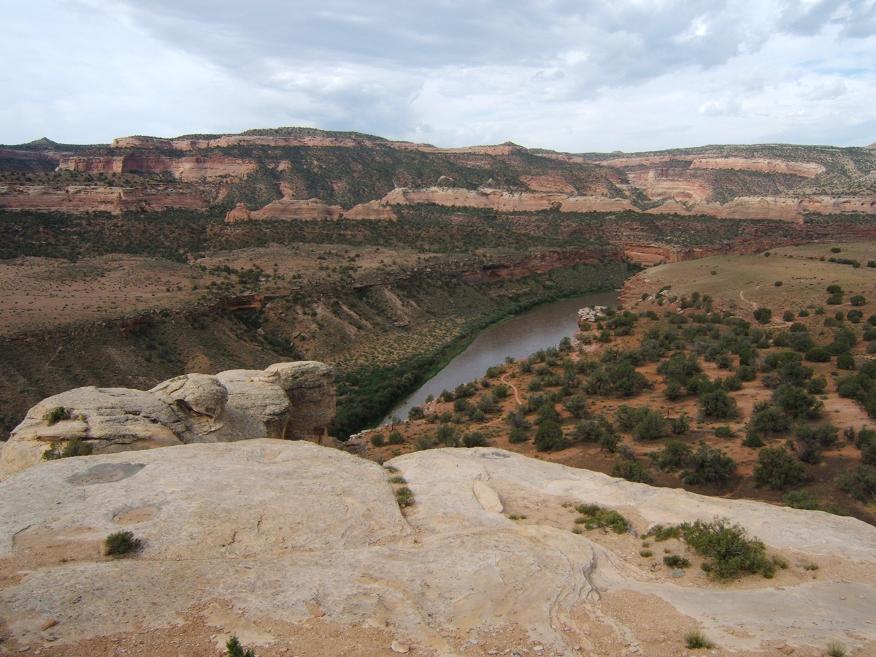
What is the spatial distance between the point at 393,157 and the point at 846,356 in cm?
A: 10532

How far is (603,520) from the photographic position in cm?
1014

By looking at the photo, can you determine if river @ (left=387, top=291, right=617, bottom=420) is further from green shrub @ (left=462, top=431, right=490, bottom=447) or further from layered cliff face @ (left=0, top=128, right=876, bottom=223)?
layered cliff face @ (left=0, top=128, right=876, bottom=223)

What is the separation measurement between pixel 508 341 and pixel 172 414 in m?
35.0

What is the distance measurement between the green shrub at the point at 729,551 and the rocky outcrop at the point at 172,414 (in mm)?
10658

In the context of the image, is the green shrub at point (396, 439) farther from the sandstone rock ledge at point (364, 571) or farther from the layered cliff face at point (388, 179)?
the layered cliff face at point (388, 179)

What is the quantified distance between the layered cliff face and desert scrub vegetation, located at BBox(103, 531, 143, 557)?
62038 millimetres

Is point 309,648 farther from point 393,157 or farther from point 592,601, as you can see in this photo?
point 393,157

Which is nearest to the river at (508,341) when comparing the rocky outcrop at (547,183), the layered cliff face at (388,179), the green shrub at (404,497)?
the green shrub at (404,497)

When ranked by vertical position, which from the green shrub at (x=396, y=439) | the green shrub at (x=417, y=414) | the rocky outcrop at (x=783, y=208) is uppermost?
the rocky outcrop at (x=783, y=208)

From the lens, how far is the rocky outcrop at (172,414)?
12164mm

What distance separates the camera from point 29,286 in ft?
114

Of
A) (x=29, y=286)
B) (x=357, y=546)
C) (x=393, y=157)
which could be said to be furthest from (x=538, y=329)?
(x=393, y=157)

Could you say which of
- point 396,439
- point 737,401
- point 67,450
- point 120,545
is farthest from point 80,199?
point 120,545

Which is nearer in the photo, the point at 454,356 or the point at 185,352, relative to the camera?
the point at 185,352
